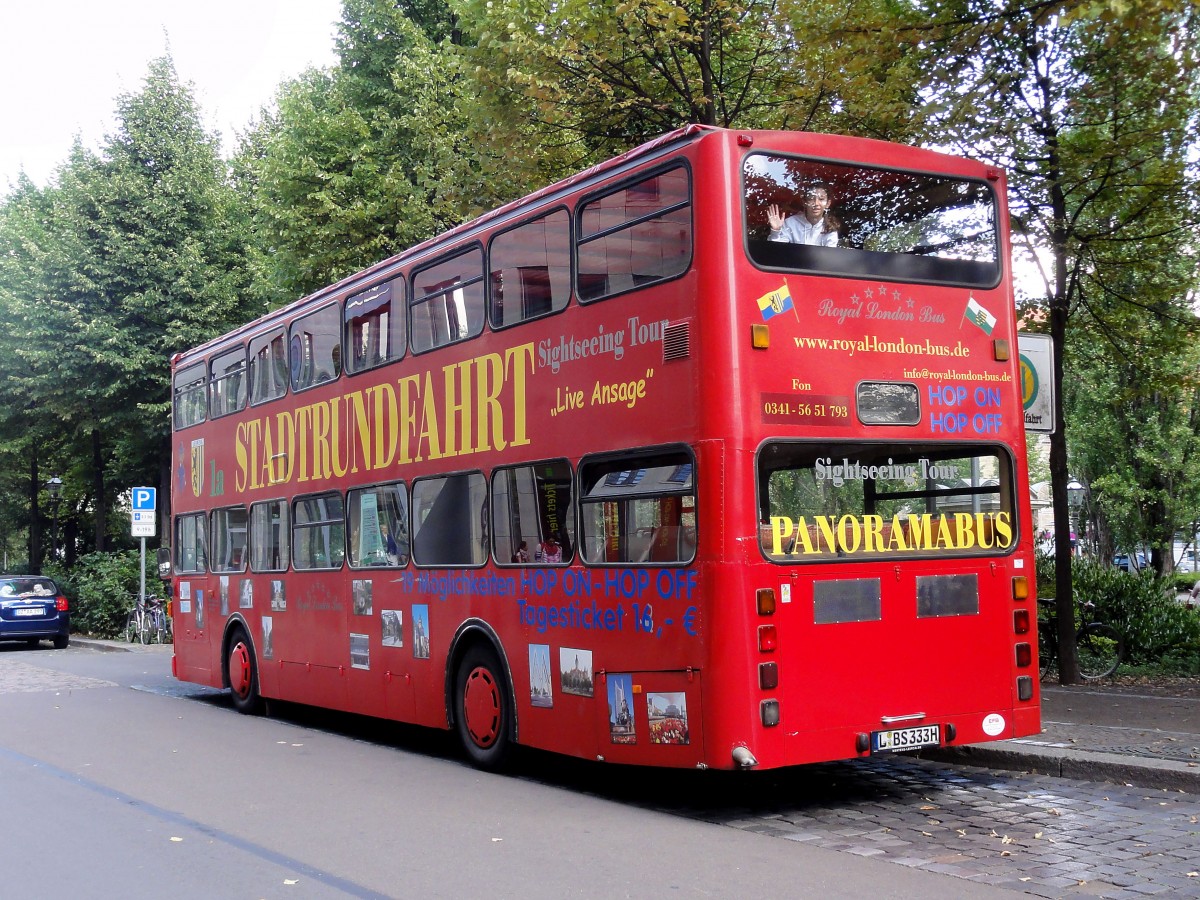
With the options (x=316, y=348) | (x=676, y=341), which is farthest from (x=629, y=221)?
(x=316, y=348)

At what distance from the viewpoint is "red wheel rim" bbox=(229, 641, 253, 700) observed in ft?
51.8

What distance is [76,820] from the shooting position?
8.69m

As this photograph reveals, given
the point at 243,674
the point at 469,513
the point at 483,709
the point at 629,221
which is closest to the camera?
the point at 629,221

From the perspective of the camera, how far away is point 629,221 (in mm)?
8914

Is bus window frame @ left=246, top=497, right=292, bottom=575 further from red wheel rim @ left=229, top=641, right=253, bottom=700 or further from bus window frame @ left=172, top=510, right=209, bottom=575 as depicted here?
bus window frame @ left=172, top=510, right=209, bottom=575

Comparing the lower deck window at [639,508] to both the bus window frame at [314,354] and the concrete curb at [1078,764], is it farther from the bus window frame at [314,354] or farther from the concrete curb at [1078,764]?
the bus window frame at [314,354]

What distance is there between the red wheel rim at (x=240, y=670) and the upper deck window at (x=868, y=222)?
32.5 ft

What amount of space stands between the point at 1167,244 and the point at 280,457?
10303mm

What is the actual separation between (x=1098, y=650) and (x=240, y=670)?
10.5 meters

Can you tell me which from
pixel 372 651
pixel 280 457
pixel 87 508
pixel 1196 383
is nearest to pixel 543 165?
pixel 280 457

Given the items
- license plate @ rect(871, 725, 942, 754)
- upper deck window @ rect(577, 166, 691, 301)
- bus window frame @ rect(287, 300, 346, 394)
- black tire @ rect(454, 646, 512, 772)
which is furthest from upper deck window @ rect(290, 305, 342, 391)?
license plate @ rect(871, 725, 942, 754)

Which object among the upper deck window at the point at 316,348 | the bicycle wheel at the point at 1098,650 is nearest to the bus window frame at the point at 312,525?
the upper deck window at the point at 316,348

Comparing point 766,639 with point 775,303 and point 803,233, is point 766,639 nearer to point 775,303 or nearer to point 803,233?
point 775,303

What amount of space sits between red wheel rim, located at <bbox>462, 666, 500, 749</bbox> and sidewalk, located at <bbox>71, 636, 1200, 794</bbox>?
11.3 feet
